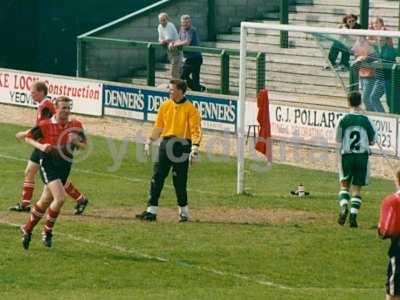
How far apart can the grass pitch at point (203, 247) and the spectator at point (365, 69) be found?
1479 millimetres

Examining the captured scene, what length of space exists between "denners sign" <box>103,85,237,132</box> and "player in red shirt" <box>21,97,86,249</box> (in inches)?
458

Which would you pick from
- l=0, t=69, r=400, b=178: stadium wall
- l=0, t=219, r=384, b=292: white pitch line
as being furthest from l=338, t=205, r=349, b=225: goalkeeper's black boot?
l=0, t=69, r=400, b=178: stadium wall

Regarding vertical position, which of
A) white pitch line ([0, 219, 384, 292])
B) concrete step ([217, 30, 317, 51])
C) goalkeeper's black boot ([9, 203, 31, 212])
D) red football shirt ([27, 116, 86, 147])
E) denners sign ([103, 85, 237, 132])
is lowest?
white pitch line ([0, 219, 384, 292])

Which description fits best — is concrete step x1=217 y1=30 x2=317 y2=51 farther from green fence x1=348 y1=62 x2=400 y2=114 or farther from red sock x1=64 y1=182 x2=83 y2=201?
red sock x1=64 y1=182 x2=83 y2=201

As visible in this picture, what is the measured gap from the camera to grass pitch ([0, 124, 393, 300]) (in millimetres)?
17688

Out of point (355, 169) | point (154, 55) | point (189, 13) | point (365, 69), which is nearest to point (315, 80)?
point (365, 69)

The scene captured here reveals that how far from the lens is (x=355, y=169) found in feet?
72.7

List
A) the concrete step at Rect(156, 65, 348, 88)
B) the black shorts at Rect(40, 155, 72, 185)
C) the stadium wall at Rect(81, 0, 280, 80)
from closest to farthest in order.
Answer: the black shorts at Rect(40, 155, 72, 185), the concrete step at Rect(156, 65, 348, 88), the stadium wall at Rect(81, 0, 280, 80)

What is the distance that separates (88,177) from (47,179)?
7516 mm

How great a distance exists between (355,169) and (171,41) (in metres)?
14.6

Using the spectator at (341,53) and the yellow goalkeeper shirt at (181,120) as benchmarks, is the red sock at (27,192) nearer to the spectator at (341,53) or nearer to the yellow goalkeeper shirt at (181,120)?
the yellow goalkeeper shirt at (181,120)

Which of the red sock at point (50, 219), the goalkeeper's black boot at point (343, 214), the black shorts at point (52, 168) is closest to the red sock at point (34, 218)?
the red sock at point (50, 219)

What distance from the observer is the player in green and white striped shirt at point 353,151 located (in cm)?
2195

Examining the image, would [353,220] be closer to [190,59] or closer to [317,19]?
[190,59]
